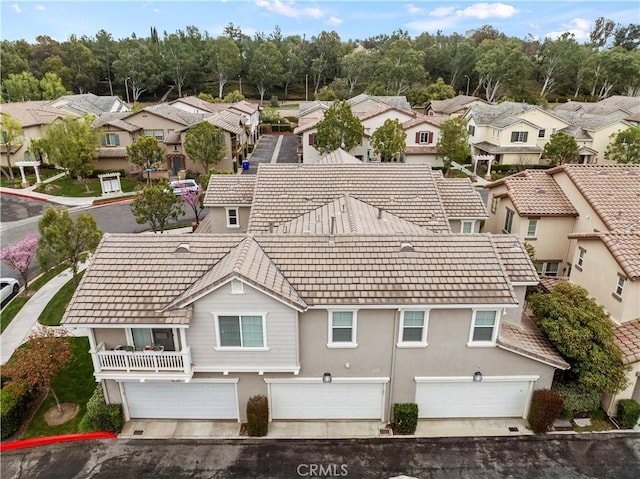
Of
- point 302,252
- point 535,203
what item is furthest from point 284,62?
point 302,252

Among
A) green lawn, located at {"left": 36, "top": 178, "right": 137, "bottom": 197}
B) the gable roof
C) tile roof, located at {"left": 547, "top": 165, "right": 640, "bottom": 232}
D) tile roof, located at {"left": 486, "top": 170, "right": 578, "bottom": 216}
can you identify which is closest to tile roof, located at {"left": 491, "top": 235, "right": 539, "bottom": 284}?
tile roof, located at {"left": 547, "top": 165, "right": 640, "bottom": 232}

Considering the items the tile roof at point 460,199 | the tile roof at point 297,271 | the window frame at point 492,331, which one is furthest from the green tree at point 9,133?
the window frame at point 492,331

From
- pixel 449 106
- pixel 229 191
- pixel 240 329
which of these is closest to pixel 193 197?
pixel 229 191

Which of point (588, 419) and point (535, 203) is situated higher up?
point (535, 203)

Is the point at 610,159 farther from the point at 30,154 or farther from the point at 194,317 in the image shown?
the point at 30,154

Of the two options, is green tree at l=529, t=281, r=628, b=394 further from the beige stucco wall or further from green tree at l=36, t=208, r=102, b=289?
green tree at l=36, t=208, r=102, b=289

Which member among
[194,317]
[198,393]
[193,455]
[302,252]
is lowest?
[193,455]

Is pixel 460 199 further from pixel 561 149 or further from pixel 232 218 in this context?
pixel 561 149
